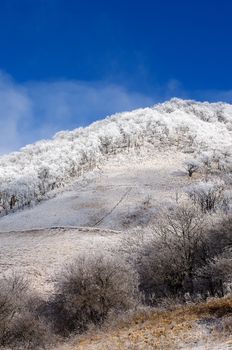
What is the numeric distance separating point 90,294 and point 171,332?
1542 centimetres

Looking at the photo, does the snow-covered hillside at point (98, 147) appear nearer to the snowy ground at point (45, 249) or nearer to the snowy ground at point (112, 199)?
the snowy ground at point (112, 199)

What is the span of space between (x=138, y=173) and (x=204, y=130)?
58.0 metres

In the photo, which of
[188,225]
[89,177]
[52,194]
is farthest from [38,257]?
[89,177]

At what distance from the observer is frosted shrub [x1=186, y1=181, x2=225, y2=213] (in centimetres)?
6357

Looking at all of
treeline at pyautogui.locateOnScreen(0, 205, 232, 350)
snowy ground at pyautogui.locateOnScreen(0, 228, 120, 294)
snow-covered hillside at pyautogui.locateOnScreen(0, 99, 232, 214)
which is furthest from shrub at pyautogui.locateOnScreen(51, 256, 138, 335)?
snow-covered hillside at pyautogui.locateOnScreen(0, 99, 232, 214)

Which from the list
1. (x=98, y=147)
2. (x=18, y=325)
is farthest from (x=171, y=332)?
(x=98, y=147)

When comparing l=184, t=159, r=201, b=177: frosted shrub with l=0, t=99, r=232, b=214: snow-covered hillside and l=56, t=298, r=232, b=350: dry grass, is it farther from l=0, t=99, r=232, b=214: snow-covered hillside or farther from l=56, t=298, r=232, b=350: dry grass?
l=56, t=298, r=232, b=350: dry grass

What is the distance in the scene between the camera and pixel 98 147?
130 meters

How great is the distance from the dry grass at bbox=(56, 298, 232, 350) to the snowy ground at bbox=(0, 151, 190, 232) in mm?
39801

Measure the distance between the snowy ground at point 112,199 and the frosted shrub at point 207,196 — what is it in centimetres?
382

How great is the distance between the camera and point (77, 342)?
2005 cm

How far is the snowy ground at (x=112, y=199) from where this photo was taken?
66.8 m

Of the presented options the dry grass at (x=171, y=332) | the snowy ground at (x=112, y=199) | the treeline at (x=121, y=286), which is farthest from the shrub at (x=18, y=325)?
the snowy ground at (x=112, y=199)

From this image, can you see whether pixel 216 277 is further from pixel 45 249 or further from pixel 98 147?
pixel 98 147
